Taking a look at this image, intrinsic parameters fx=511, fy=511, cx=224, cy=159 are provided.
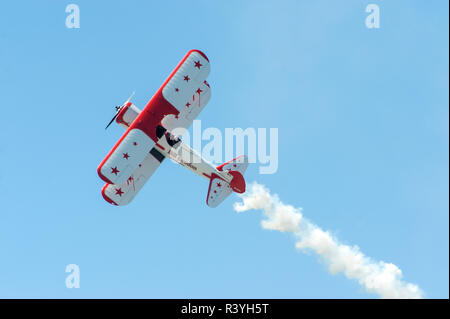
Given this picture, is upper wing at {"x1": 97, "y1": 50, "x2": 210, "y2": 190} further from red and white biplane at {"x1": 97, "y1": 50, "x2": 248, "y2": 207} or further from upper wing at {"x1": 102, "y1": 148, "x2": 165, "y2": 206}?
upper wing at {"x1": 102, "y1": 148, "x2": 165, "y2": 206}

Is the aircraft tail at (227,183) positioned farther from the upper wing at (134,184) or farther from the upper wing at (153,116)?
the upper wing at (153,116)

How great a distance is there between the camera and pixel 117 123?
41.9 m

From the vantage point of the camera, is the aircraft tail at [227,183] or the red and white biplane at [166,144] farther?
the aircraft tail at [227,183]

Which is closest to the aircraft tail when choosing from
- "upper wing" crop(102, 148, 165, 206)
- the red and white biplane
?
the red and white biplane

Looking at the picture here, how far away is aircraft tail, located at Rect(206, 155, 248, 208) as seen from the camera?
4366 centimetres

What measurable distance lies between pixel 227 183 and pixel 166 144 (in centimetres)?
630

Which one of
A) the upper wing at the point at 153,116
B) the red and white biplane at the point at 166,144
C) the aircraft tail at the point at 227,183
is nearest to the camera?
the upper wing at the point at 153,116

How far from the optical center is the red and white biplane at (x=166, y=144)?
39.4 meters

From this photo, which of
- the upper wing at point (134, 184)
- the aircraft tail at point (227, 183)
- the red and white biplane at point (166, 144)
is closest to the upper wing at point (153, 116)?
the red and white biplane at point (166, 144)

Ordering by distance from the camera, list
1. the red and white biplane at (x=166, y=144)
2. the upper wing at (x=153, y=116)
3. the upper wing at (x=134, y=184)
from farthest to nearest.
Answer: the upper wing at (x=134, y=184) → the red and white biplane at (x=166, y=144) → the upper wing at (x=153, y=116)
